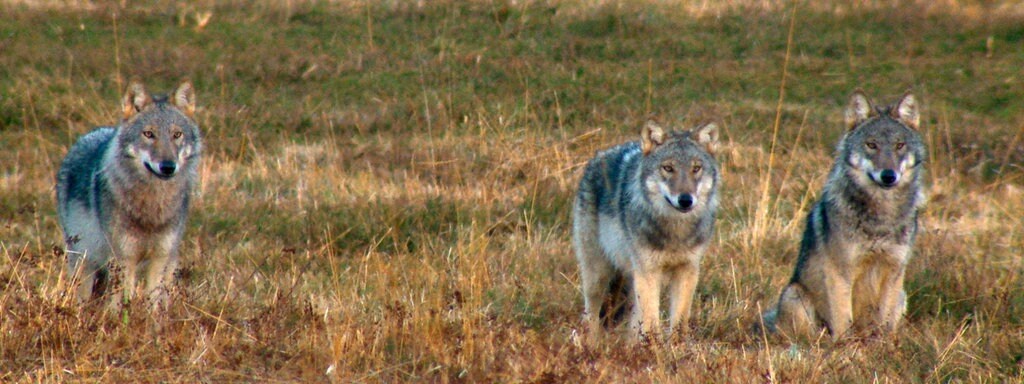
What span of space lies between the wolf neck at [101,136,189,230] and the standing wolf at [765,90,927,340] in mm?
3499

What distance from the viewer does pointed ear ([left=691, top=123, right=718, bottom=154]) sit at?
20.6 feet

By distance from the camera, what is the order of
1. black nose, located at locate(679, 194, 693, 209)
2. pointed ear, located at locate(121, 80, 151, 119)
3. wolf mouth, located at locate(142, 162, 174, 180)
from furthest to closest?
pointed ear, located at locate(121, 80, 151, 119) → wolf mouth, located at locate(142, 162, 174, 180) → black nose, located at locate(679, 194, 693, 209)

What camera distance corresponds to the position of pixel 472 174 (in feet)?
33.1

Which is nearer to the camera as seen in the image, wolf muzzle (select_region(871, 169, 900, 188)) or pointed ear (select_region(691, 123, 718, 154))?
wolf muzzle (select_region(871, 169, 900, 188))

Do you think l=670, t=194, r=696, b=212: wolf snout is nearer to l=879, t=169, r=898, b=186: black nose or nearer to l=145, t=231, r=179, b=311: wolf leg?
l=879, t=169, r=898, b=186: black nose

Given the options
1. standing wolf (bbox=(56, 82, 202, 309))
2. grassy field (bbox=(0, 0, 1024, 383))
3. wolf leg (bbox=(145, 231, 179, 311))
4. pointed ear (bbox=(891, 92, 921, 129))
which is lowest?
grassy field (bbox=(0, 0, 1024, 383))

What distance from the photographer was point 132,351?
190 inches

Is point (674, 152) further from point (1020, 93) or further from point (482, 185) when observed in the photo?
point (1020, 93)

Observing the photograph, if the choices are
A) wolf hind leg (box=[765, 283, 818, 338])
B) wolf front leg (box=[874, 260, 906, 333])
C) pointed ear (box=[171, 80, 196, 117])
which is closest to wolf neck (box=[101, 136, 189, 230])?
pointed ear (box=[171, 80, 196, 117])

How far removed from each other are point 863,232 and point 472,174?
4.62 meters

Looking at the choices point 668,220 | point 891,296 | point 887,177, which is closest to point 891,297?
point 891,296

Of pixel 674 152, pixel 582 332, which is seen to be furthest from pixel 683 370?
pixel 674 152

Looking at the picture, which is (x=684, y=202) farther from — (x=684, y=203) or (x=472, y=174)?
(x=472, y=174)

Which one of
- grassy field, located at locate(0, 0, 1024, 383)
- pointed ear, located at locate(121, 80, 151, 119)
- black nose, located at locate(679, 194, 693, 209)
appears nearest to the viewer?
grassy field, located at locate(0, 0, 1024, 383)
